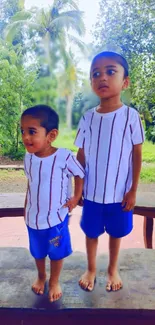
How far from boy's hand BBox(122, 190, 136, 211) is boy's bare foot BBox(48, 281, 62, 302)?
12.1 inches

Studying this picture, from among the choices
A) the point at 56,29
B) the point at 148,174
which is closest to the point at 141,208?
the point at 148,174

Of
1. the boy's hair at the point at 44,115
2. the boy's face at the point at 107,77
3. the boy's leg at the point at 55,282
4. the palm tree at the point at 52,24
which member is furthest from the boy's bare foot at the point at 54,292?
the palm tree at the point at 52,24

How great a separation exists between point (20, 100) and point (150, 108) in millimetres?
1043

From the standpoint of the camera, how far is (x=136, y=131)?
888 mm

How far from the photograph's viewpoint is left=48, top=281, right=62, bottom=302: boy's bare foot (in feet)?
3.05


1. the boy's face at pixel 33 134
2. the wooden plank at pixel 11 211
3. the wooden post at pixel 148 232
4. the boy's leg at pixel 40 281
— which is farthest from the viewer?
→ the wooden post at pixel 148 232

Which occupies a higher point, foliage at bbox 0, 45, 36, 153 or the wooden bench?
foliage at bbox 0, 45, 36, 153

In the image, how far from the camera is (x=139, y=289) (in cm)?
99

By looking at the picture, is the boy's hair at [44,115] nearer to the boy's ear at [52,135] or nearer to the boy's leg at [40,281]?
the boy's ear at [52,135]

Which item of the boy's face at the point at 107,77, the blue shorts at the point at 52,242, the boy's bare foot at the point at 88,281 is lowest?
the boy's bare foot at the point at 88,281

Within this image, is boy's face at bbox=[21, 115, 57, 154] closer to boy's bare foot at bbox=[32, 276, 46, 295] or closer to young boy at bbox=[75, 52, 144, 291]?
young boy at bbox=[75, 52, 144, 291]

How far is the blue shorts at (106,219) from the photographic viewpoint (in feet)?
3.04

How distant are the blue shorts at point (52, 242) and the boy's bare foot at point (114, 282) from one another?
0.20 metres

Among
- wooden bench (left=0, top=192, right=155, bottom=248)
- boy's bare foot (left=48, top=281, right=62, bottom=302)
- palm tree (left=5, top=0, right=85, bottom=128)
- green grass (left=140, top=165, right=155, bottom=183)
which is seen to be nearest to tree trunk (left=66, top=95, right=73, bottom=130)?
palm tree (left=5, top=0, right=85, bottom=128)
